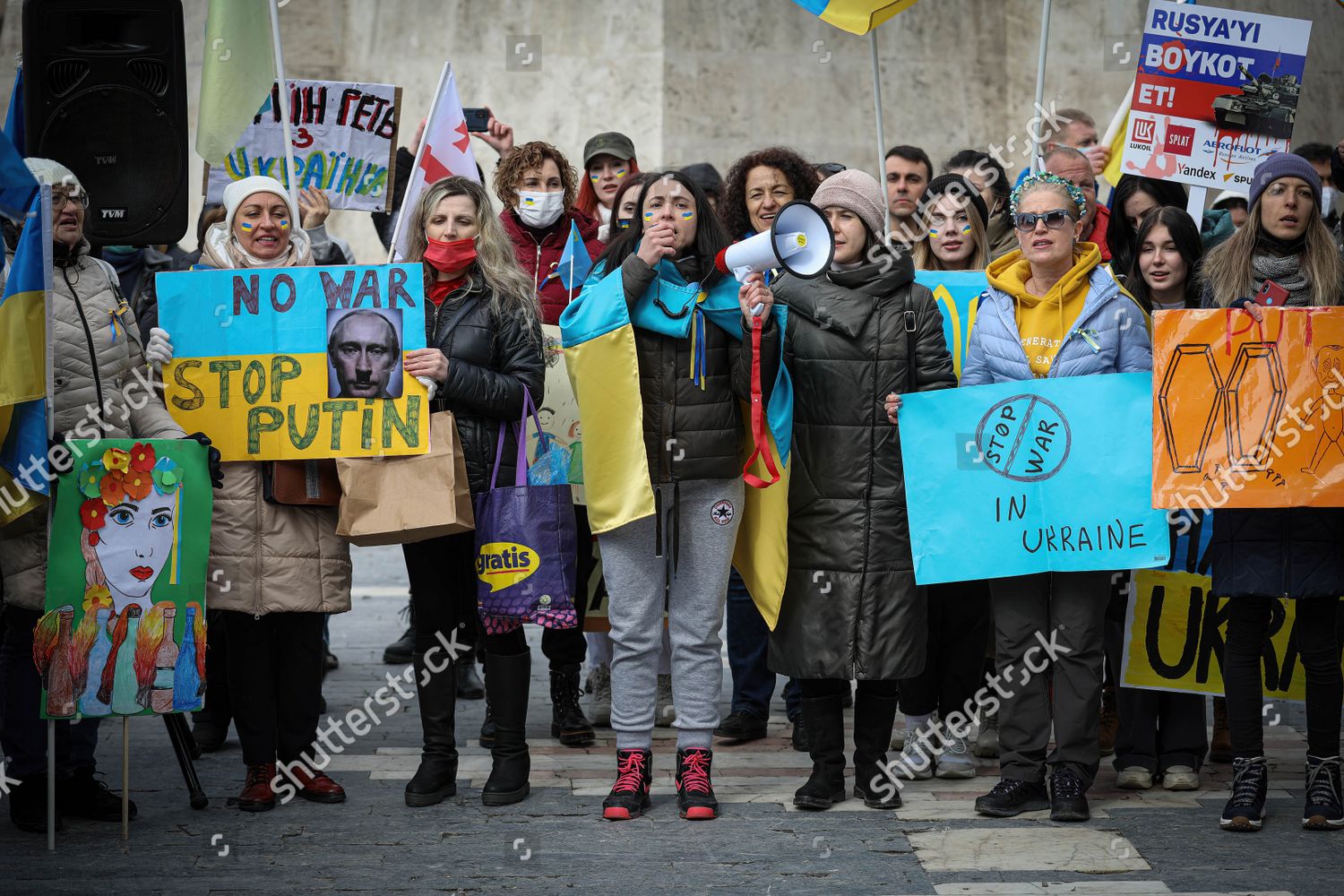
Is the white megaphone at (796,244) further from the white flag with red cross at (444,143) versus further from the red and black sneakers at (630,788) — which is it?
the white flag with red cross at (444,143)

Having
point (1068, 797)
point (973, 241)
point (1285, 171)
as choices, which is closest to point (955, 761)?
point (1068, 797)

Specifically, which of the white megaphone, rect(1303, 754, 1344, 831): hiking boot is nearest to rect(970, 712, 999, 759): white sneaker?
rect(1303, 754, 1344, 831): hiking boot

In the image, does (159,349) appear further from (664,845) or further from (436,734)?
(664,845)

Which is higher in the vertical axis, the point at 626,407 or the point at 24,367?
the point at 24,367

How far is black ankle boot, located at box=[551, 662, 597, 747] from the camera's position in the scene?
685 cm

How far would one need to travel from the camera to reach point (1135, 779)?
235 inches

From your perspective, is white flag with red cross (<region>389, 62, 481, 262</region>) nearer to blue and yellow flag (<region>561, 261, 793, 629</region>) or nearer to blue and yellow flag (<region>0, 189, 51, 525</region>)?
blue and yellow flag (<region>561, 261, 793, 629</region>)

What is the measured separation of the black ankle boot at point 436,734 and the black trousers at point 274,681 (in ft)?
1.36

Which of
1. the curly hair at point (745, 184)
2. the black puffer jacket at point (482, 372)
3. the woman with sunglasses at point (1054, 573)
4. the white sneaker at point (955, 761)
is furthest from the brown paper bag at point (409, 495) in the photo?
the white sneaker at point (955, 761)

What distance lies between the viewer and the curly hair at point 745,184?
692 cm

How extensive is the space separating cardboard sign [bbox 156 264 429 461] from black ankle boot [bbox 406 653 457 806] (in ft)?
3.00

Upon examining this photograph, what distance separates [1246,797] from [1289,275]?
1.86 m

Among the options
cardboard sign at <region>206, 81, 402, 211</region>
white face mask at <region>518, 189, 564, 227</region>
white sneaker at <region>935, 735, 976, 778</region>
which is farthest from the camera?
cardboard sign at <region>206, 81, 402, 211</region>

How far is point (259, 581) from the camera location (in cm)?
566
